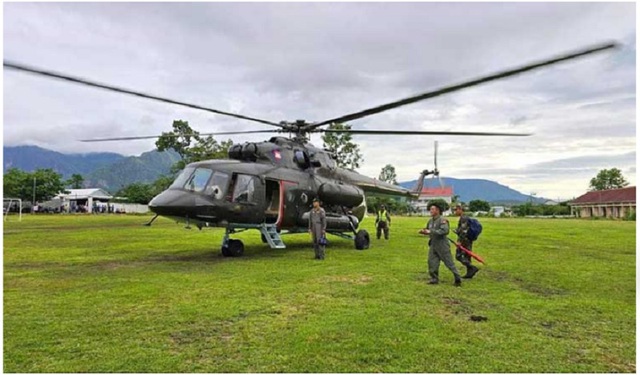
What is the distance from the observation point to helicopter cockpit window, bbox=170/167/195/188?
35.3ft

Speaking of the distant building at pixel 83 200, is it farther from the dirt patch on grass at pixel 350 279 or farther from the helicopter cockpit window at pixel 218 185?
the dirt patch on grass at pixel 350 279

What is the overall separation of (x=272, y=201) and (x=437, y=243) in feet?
18.1

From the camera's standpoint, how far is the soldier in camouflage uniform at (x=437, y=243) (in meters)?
8.03

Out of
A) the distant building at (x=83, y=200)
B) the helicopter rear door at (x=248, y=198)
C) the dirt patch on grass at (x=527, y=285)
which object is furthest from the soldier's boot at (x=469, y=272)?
the distant building at (x=83, y=200)

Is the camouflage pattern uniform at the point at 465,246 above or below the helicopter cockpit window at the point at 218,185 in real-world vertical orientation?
below

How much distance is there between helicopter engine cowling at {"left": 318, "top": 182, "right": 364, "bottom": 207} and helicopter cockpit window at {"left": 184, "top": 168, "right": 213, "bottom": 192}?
3.55m

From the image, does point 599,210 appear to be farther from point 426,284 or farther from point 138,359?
point 138,359

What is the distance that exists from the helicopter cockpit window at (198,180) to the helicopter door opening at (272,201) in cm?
183

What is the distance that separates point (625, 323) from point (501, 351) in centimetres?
220

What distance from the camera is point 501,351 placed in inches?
177

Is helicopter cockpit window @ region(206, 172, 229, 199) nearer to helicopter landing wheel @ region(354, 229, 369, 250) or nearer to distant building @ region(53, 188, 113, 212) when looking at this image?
helicopter landing wheel @ region(354, 229, 369, 250)

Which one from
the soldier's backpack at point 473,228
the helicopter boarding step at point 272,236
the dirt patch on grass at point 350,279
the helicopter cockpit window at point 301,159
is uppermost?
the helicopter cockpit window at point 301,159

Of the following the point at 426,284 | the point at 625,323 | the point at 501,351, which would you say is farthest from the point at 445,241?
the point at 501,351

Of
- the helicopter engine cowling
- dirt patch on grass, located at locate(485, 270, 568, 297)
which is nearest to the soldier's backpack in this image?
dirt patch on grass, located at locate(485, 270, 568, 297)
